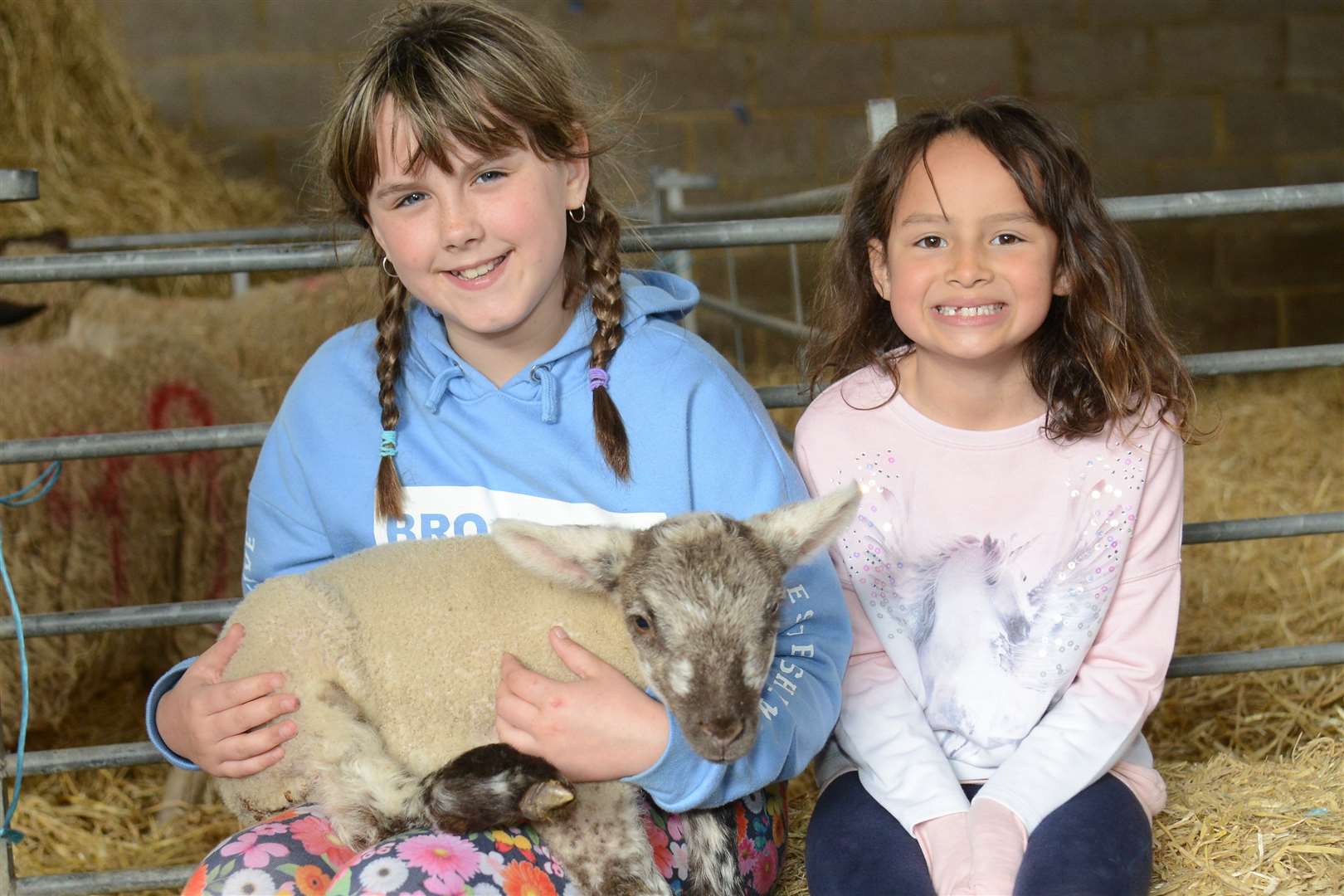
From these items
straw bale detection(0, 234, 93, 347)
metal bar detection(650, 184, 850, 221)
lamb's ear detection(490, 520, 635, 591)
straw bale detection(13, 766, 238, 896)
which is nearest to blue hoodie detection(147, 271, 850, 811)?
lamb's ear detection(490, 520, 635, 591)

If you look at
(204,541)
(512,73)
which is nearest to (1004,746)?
Result: (512,73)

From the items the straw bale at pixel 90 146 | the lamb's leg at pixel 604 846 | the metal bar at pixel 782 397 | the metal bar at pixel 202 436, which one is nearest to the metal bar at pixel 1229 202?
the metal bar at pixel 202 436

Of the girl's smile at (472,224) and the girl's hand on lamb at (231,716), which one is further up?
the girl's smile at (472,224)

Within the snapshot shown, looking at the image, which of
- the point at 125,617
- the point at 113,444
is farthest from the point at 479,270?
the point at 125,617

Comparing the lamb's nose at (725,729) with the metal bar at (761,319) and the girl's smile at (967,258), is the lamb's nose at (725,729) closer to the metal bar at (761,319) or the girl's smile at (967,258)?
the girl's smile at (967,258)

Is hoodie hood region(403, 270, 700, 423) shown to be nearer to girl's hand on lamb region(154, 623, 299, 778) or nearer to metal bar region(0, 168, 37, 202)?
girl's hand on lamb region(154, 623, 299, 778)

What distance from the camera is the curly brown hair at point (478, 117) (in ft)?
5.76

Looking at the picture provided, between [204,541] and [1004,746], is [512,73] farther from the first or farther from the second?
[204,541]

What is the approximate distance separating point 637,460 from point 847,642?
374 millimetres

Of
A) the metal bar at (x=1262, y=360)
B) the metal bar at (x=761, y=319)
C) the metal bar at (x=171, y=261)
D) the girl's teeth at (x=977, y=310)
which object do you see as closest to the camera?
the girl's teeth at (x=977, y=310)

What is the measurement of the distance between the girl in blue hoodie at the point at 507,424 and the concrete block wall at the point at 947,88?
4.02 meters

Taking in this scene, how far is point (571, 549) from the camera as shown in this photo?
159cm

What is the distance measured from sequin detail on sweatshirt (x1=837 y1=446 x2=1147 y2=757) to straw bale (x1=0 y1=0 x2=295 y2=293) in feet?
12.5

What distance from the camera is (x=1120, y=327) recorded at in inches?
78.4
